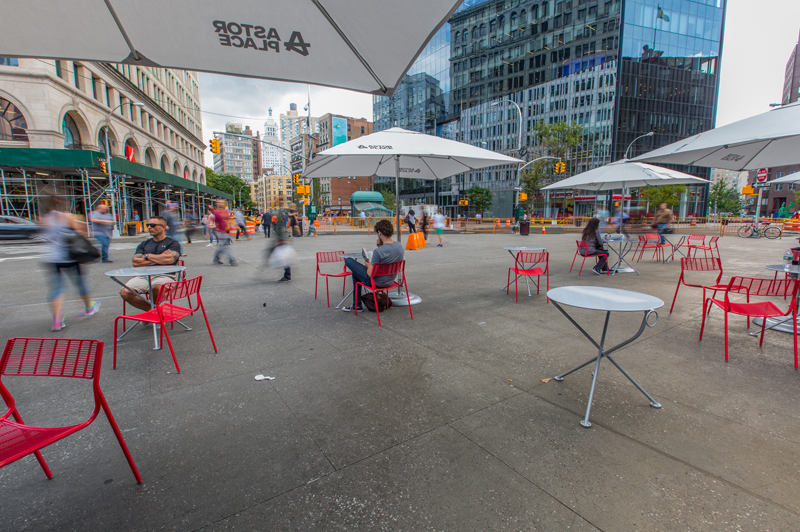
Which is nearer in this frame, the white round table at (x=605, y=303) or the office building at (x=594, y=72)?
the white round table at (x=605, y=303)

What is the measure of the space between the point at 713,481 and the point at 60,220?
770 cm

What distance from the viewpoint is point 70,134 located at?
26.8 metres

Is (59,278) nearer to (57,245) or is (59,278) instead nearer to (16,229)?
(57,245)

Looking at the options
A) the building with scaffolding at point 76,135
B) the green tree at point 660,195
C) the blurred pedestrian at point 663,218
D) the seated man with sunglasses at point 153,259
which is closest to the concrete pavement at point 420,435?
the seated man with sunglasses at point 153,259

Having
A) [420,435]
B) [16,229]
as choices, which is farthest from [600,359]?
[16,229]

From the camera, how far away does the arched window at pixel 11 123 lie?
22406 millimetres

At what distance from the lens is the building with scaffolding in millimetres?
21578

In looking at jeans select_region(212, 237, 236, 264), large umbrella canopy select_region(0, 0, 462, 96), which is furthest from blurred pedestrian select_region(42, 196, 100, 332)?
jeans select_region(212, 237, 236, 264)

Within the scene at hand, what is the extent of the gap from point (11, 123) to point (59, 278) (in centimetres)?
2676

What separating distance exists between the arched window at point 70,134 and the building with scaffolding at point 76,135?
0.19 ft

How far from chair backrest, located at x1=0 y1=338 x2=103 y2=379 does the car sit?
2276 centimetres

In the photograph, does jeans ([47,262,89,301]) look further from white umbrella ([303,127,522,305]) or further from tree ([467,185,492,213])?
tree ([467,185,492,213])

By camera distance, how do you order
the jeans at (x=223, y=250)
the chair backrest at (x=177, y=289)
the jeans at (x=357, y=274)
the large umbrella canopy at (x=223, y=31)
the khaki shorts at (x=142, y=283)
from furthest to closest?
the jeans at (x=223, y=250) → the jeans at (x=357, y=274) → the khaki shorts at (x=142, y=283) → the chair backrest at (x=177, y=289) → the large umbrella canopy at (x=223, y=31)

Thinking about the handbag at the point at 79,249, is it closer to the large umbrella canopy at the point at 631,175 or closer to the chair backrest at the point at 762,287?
the chair backrest at the point at 762,287
